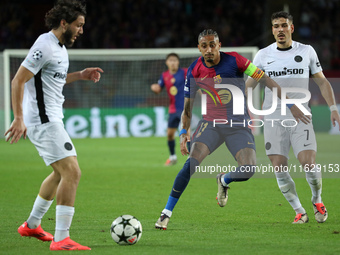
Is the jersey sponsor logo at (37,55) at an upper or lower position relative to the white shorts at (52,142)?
upper

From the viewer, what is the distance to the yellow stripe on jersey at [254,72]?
6.64 m

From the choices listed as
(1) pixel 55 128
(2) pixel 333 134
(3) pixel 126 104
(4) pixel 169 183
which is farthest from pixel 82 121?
(1) pixel 55 128

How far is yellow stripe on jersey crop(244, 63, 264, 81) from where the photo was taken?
6645 mm

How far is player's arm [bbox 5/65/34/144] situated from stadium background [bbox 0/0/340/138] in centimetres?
1616

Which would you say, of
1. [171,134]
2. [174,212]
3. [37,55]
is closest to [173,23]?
[171,134]

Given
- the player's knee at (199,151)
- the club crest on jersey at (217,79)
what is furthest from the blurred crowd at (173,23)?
the player's knee at (199,151)

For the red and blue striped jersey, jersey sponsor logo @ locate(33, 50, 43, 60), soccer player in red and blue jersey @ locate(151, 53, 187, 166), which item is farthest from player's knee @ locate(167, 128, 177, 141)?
jersey sponsor logo @ locate(33, 50, 43, 60)

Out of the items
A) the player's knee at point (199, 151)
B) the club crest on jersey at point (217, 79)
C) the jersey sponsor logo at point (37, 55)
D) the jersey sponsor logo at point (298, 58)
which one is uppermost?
the jersey sponsor logo at point (298, 58)

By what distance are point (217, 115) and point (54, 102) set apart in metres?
2.07

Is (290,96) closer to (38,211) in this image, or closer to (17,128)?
(38,211)

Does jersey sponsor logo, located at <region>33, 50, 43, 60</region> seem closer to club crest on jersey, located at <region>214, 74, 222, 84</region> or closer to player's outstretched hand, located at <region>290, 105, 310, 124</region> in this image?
club crest on jersey, located at <region>214, 74, 222, 84</region>

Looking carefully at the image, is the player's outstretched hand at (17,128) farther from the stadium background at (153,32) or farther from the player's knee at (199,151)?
the stadium background at (153,32)

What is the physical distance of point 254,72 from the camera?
666 cm

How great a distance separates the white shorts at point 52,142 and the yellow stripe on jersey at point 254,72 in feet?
7.34
